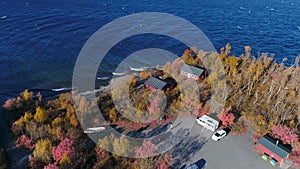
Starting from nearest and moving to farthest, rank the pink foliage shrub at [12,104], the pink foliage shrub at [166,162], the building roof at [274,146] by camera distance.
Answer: the pink foliage shrub at [166,162], the building roof at [274,146], the pink foliage shrub at [12,104]

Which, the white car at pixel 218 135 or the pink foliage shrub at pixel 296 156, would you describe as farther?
the white car at pixel 218 135

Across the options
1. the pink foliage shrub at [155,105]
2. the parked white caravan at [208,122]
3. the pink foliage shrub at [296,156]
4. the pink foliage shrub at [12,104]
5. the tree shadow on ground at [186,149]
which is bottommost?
the pink foliage shrub at [296,156]

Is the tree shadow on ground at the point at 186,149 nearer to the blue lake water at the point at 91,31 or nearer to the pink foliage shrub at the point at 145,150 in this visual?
the pink foliage shrub at the point at 145,150

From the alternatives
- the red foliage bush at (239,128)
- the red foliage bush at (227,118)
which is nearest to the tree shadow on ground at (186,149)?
the red foliage bush at (227,118)

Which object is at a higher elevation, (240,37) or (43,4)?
(43,4)

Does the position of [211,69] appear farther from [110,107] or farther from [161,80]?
[110,107]

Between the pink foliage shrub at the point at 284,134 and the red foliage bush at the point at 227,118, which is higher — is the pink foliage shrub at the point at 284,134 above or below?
below

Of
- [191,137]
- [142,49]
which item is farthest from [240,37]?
[191,137]
